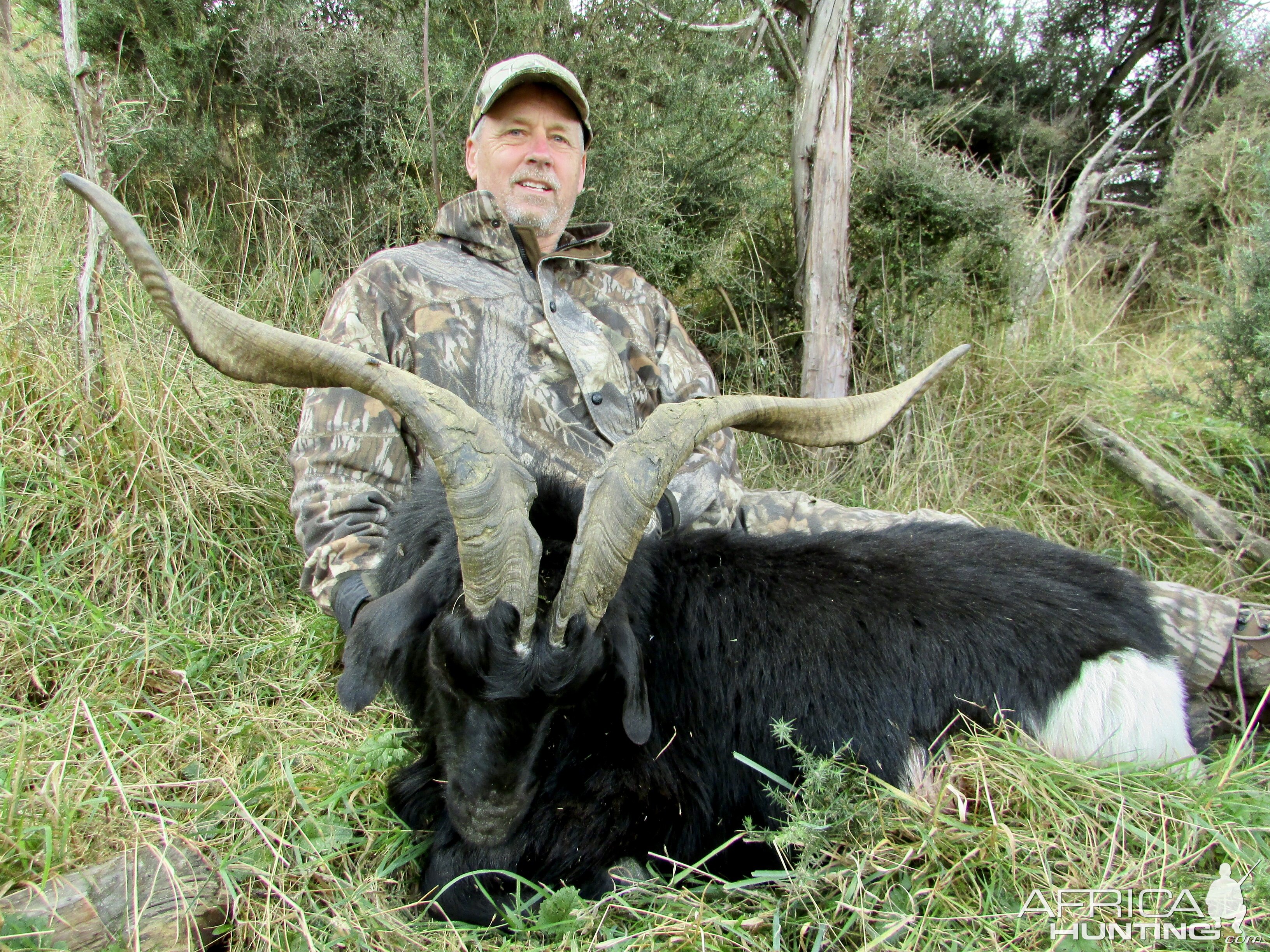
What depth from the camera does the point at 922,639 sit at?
262 centimetres

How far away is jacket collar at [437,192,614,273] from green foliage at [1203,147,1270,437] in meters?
3.68

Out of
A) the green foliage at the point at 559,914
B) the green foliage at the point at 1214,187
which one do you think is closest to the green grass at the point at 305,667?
the green foliage at the point at 559,914

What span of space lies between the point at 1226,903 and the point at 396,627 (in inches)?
88.2

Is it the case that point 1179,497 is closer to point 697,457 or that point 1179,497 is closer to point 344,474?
point 697,457

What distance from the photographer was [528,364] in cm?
362

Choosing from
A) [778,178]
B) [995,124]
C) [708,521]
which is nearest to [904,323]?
[778,178]

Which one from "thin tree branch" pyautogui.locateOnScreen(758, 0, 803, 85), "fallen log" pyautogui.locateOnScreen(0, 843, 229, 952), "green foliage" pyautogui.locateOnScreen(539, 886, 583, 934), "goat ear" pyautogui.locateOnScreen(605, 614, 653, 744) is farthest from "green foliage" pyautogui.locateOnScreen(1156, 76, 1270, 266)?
"fallen log" pyautogui.locateOnScreen(0, 843, 229, 952)

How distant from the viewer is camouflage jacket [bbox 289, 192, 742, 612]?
3090 mm

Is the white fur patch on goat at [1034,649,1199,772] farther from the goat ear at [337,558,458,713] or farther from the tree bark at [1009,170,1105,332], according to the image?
the tree bark at [1009,170,1105,332]

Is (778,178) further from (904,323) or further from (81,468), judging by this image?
(81,468)

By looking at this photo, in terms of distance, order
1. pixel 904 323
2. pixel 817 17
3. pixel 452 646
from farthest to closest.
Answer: pixel 904 323, pixel 817 17, pixel 452 646

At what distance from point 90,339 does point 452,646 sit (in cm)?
283

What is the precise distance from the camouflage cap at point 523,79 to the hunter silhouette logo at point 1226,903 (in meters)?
3.84

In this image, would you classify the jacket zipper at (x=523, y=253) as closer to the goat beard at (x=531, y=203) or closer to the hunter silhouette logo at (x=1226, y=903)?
the goat beard at (x=531, y=203)
